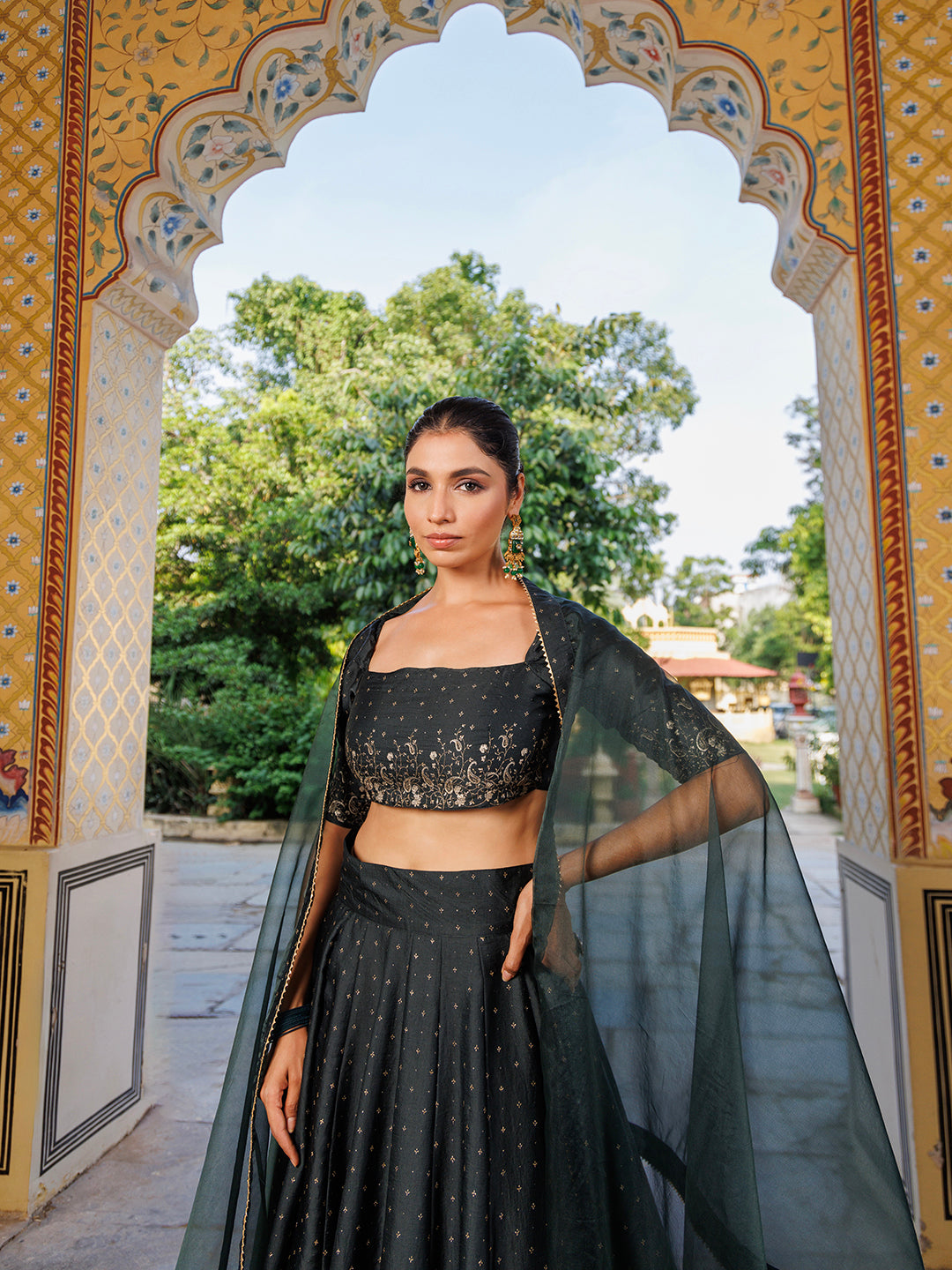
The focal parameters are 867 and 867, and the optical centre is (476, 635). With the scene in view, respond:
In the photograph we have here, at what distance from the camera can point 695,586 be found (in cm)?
2091

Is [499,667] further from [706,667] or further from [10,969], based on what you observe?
[706,667]

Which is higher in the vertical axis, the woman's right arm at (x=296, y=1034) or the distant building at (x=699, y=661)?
the distant building at (x=699, y=661)

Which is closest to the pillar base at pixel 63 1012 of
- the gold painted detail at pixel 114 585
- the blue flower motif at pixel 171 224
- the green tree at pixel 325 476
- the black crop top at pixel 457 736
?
the gold painted detail at pixel 114 585

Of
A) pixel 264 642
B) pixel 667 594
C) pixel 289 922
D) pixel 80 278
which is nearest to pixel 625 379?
pixel 264 642

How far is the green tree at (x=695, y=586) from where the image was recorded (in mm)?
20234

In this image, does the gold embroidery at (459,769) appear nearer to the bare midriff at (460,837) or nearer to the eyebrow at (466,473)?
the bare midriff at (460,837)

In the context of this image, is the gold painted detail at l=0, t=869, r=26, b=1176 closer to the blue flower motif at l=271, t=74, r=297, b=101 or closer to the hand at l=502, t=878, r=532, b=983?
the hand at l=502, t=878, r=532, b=983

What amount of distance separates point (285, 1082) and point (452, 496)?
34.3 inches

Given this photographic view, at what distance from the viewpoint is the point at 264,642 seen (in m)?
9.76

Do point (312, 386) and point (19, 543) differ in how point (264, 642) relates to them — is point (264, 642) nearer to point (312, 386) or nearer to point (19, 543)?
point (312, 386)

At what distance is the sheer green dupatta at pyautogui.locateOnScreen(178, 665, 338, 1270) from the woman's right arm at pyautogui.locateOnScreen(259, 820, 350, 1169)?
2cm

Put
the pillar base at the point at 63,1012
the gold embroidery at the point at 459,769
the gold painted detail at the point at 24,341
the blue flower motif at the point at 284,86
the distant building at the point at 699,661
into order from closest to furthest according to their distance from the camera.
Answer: the gold embroidery at the point at 459,769 → the pillar base at the point at 63,1012 → the gold painted detail at the point at 24,341 → the blue flower motif at the point at 284,86 → the distant building at the point at 699,661

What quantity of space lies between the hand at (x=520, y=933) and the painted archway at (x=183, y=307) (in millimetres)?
1240

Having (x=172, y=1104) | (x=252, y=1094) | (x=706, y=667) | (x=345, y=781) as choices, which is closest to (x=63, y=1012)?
(x=172, y=1104)
